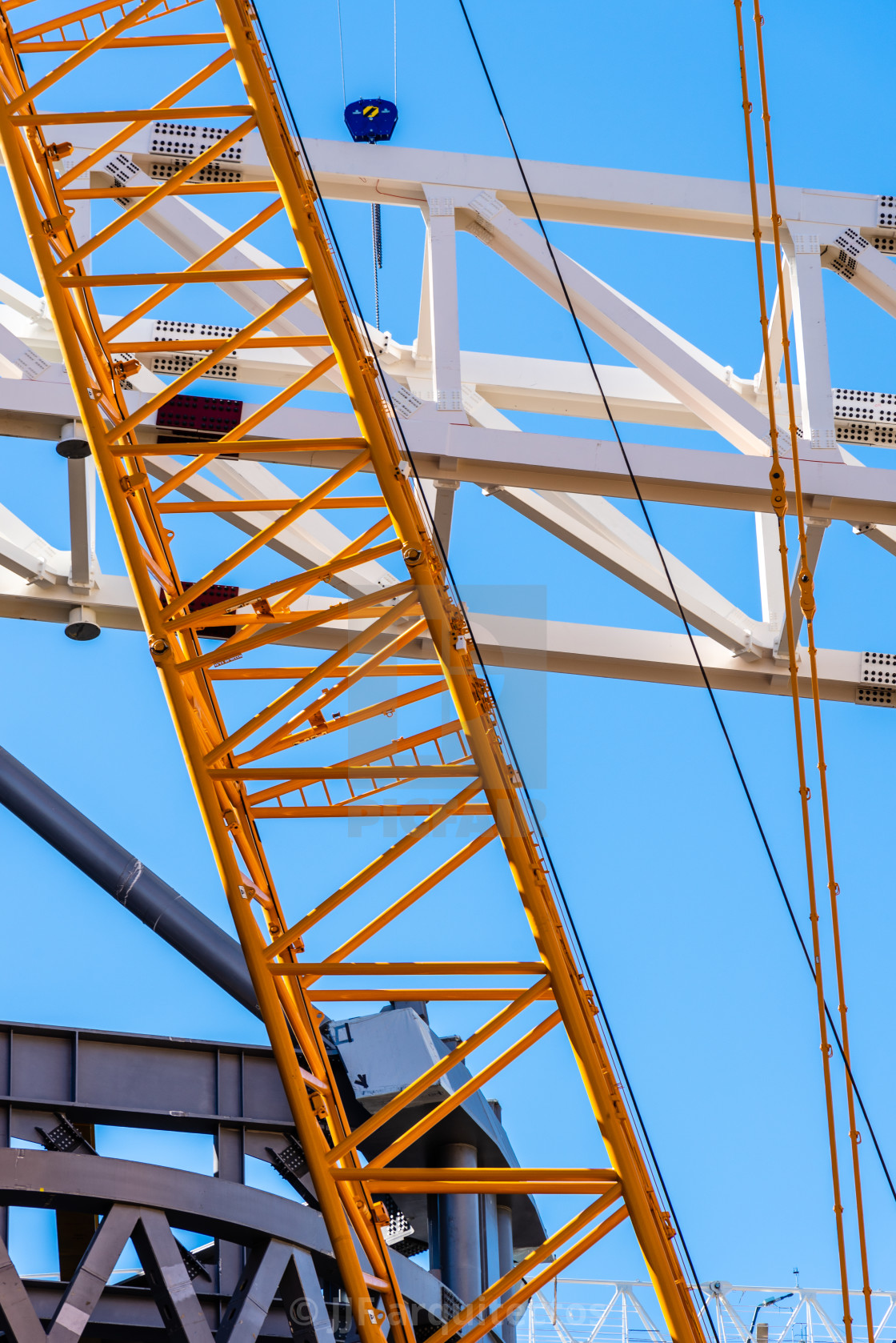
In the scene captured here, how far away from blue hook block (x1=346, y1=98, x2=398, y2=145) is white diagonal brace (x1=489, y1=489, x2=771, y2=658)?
3790 millimetres

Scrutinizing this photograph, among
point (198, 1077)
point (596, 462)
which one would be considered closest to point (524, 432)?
point (596, 462)

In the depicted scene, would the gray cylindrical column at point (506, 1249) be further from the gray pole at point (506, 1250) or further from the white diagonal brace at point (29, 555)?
the white diagonal brace at point (29, 555)

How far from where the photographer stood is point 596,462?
14.7 metres

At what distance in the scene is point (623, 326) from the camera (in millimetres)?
15375

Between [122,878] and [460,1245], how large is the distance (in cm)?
590

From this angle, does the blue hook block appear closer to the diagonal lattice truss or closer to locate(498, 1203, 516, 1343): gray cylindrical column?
the diagonal lattice truss

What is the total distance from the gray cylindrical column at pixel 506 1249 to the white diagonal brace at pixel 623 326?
8914 mm

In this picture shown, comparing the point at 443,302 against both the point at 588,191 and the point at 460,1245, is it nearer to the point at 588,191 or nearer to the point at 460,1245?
the point at 588,191

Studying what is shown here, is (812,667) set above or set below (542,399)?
below

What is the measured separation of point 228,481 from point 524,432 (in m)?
3.40


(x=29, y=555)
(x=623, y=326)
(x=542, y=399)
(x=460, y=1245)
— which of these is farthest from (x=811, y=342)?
(x=460, y=1245)

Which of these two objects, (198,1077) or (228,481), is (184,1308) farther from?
(228,481)

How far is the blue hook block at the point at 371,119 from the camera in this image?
16.2 m

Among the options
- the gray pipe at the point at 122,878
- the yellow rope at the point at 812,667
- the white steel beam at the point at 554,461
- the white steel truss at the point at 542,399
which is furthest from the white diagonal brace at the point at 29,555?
the yellow rope at the point at 812,667
